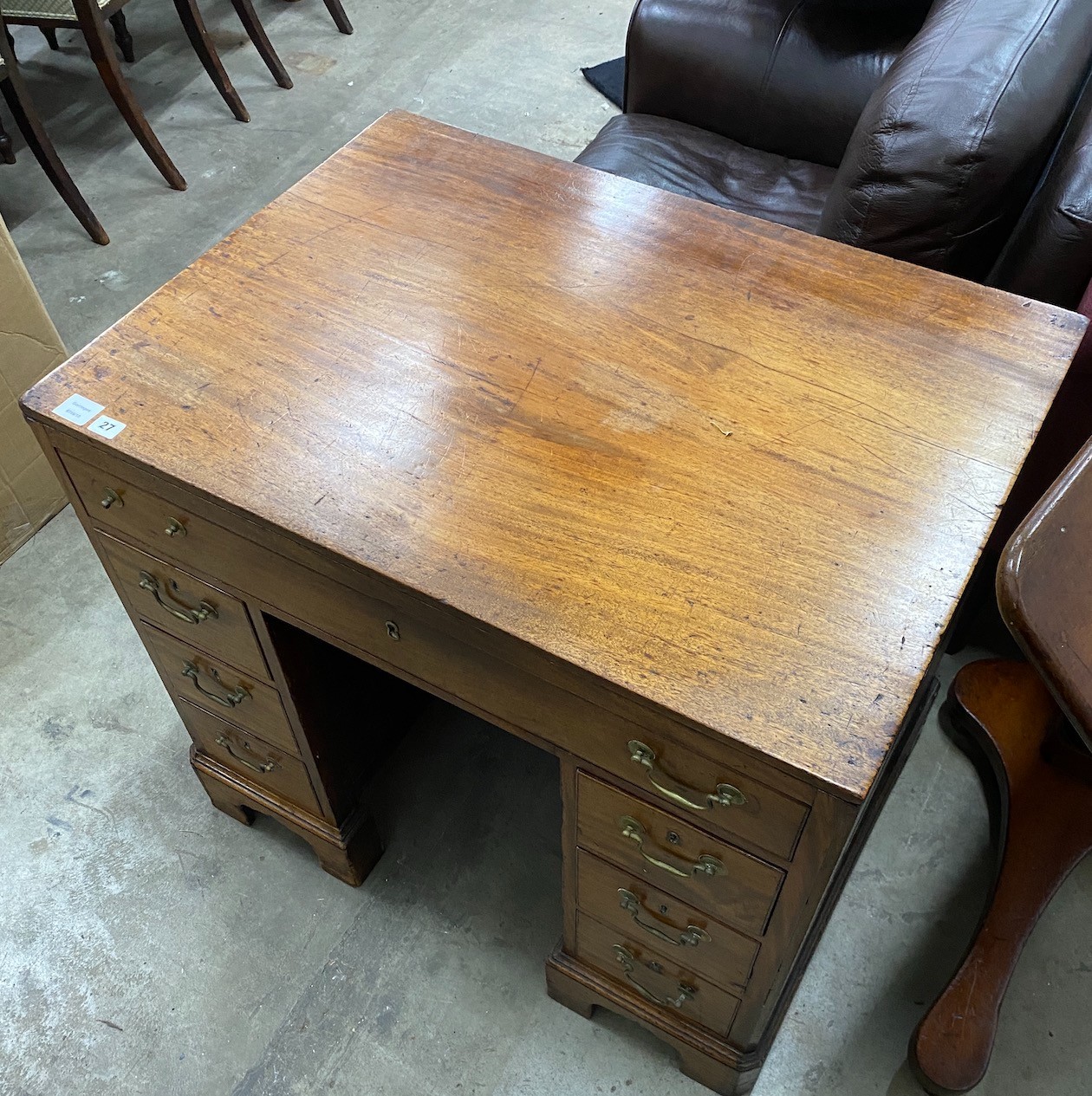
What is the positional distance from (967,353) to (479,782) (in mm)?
843

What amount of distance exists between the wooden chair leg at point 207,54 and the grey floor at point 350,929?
1381 mm

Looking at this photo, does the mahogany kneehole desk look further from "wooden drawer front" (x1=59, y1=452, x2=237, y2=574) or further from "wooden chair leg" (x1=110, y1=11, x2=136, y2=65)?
"wooden chair leg" (x1=110, y1=11, x2=136, y2=65)

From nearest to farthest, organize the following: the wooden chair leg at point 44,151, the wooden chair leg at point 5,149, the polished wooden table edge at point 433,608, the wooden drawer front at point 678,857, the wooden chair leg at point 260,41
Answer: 1. the polished wooden table edge at point 433,608
2. the wooden drawer front at point 678,857
3. the wooden chair leg at point 44,151
4. the wooden chair leg at point 5,149
5. the wooden chair leg at point 260,41

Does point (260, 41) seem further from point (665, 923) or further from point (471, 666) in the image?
point (665, 923)

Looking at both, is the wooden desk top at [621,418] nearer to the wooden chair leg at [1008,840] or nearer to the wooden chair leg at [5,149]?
the wooden chair leg at [1008,840]

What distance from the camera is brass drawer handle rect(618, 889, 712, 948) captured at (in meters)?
0.86

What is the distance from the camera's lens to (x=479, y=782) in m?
1.35

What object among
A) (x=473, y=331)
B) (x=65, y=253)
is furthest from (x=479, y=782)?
(x=65, y=253)

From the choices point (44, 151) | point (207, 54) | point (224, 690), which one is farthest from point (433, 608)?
point (207, 54)

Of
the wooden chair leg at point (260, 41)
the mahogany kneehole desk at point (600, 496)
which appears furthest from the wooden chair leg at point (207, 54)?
the mahogany kneehole desk at point (600, 496)

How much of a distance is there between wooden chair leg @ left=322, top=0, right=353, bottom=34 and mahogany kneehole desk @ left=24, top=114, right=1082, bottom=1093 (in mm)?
2041

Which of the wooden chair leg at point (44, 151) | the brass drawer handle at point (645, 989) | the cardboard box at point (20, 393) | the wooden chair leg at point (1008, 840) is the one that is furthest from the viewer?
the wooden chair leg at point (44, 151)

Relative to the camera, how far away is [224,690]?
105 cm

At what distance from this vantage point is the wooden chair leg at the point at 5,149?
7.61ft
